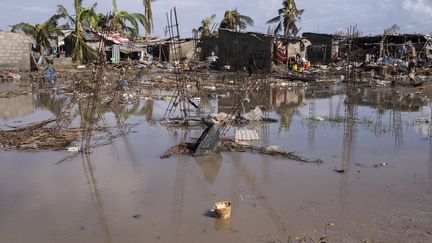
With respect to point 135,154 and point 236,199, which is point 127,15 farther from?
point 236,199

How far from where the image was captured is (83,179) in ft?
19.0

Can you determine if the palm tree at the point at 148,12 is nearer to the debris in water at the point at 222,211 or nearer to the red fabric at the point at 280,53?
the red fabric at the point at 280,53

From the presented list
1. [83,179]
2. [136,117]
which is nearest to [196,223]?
[83,179]

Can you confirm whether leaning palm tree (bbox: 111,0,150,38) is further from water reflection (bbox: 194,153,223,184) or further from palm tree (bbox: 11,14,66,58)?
water reflection (bbox: 194,153,223,184)

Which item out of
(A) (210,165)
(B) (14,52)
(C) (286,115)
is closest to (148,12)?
(B) (14,52)

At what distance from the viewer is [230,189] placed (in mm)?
5441

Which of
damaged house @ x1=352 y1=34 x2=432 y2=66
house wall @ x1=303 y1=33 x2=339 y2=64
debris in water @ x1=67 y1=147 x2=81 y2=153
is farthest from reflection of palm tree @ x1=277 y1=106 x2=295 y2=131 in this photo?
house wall @ x1=303 y1=33 x2=339 y2=64

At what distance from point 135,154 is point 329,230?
12.5 feet

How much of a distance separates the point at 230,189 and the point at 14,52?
64.6 feet

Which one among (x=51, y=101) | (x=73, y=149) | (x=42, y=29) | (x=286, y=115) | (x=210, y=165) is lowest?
(x=210, y=165)

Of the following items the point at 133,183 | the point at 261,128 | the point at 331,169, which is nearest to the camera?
the point at 133,183

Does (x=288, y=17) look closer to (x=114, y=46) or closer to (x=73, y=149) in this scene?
(x=114, y=46)

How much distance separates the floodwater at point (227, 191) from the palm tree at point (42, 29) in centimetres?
1986

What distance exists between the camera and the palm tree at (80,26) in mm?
24625
